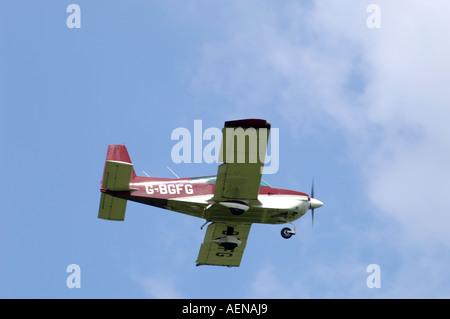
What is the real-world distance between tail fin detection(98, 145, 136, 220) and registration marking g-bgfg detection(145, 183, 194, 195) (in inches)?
27.6

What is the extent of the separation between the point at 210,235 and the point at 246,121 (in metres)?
6.44

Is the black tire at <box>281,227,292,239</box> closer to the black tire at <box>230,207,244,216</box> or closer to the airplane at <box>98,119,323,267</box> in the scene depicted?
the airplane at <box>98,119,323,267</box>

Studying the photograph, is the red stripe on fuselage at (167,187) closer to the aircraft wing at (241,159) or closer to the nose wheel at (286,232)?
the aircraft wing at (241,159)

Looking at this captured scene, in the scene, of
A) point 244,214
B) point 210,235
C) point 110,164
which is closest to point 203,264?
point 210,235

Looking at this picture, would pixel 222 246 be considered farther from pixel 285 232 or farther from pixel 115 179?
pixel 115 179

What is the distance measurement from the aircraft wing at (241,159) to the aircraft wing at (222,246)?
8.57 ft

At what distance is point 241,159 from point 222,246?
5153 millimetres

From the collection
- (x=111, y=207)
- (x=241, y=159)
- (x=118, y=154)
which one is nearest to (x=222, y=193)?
(x=241, y=159)

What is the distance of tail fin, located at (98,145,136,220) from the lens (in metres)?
25.7

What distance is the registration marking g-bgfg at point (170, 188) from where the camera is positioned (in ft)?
87.0

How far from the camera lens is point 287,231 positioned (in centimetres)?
2738

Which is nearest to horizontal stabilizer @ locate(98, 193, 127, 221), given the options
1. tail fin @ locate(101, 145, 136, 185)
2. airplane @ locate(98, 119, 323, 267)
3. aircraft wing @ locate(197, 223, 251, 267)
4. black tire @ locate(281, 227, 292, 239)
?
airplane @ locate(98, 119, 323, 267)

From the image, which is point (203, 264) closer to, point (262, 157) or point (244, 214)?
point (244, 214)

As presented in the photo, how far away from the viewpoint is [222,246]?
29.2 metres
